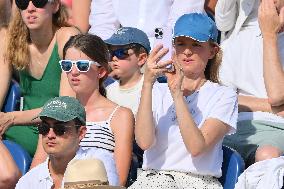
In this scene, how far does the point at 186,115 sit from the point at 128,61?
1180 millimetres

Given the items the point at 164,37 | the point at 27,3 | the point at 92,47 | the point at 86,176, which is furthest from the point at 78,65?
the point at 86,176

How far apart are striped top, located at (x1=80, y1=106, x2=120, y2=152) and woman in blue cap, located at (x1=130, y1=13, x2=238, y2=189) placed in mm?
245

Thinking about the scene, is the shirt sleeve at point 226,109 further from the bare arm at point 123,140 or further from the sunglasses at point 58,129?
the sunglasses at point 58,129

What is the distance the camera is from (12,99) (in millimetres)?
6238

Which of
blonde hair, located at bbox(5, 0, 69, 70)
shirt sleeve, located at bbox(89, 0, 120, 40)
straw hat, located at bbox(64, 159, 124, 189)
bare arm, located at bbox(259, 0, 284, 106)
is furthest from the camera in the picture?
shirt sleeve, located at bbox(89, 0, 120, 40)

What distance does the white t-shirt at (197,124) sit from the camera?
16.8ft

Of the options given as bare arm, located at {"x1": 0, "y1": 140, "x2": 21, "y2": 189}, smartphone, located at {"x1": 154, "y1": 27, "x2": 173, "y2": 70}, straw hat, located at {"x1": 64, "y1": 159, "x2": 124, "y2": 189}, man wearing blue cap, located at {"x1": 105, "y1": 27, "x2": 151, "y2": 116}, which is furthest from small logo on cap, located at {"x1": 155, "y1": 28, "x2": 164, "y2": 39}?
straw hat, located at {"x1": 64, "y1": 159, "x2": 124, "y2": 189}

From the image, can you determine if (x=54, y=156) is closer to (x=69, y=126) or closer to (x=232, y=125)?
(x=69, y=126)

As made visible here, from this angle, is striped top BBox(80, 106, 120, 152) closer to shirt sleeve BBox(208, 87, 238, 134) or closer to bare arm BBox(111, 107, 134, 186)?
bare arm BBox(111, 107, 134, 186)

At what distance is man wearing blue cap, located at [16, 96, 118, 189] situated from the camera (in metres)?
4.82

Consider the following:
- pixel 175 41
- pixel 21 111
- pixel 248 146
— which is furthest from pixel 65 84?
→ pixel 248 146

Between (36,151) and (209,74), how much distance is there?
3.97 ft

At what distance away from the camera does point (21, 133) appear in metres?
5.97

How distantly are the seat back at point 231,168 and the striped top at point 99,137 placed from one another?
0.68 m
